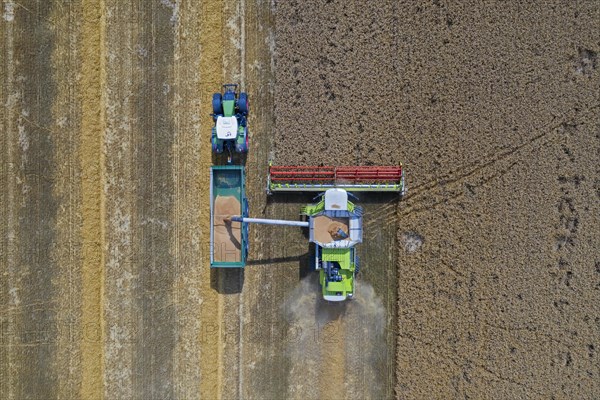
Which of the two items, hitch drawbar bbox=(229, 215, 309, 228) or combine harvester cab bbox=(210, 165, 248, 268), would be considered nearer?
hitch drawbar bbox=(229, 215, 309, 228)

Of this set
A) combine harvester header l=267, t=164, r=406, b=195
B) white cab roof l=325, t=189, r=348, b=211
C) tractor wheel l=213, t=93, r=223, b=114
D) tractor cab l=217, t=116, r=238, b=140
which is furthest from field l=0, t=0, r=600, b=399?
white cab roof l=325, t=189, r=348, b=211

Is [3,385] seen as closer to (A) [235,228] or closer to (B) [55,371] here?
(B) [55,371]

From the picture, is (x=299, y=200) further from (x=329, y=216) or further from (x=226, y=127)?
(x=226, y=127)

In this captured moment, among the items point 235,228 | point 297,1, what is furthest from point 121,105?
point 297,1

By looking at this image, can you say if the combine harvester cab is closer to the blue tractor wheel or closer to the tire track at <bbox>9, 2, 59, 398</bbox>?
the blue tractor wheel

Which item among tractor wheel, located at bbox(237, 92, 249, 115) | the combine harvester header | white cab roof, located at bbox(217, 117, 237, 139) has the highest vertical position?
tractor wheel, located at bbox(237, 92, 249, 115)
